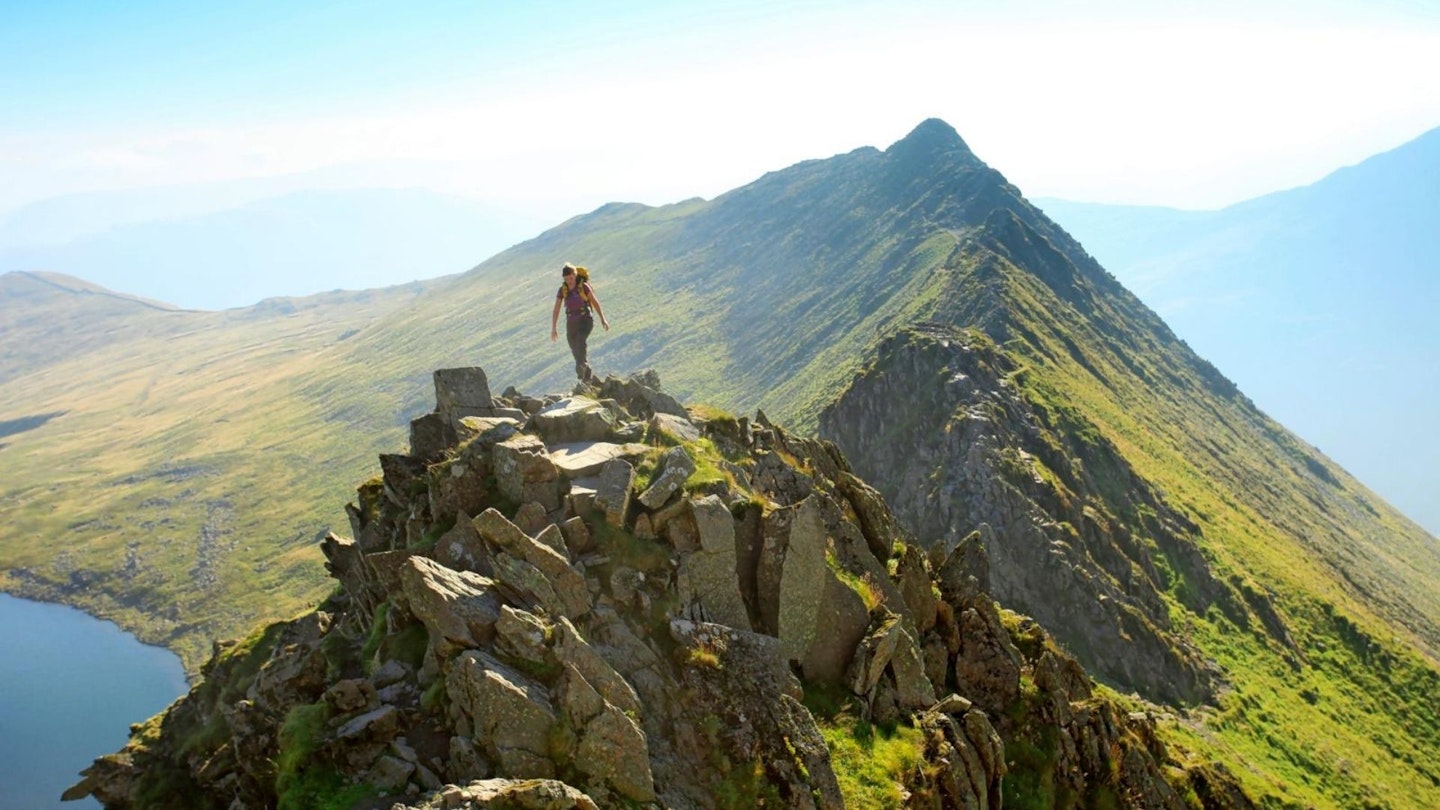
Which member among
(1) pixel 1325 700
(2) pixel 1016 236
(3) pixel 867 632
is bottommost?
(1) pixel 1325 700

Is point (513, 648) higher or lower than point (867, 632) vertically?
higher

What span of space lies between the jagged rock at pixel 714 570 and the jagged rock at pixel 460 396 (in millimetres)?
9838

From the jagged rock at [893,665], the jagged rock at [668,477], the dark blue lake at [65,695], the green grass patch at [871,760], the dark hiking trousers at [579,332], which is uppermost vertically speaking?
the dark hiking trousers at [579,332]

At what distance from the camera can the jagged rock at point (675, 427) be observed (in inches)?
1017

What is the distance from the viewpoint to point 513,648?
55.8 ft

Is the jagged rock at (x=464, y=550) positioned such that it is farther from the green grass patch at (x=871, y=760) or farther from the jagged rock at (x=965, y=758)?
the jagged rock at (x=965, y=758)

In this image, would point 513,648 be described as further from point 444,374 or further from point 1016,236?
point 1016,236

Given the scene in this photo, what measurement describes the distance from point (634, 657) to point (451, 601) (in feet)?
13.9

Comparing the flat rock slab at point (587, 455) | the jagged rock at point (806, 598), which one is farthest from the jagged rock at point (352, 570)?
the jagged rock at point (806, 598)

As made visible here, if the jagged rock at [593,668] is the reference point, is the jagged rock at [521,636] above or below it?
above

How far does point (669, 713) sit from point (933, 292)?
137935mm

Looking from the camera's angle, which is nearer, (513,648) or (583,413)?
(513,648)

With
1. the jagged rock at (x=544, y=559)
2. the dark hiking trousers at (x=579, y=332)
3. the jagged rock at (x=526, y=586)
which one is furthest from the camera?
the dark hiking trousers at (x=579, y=332)

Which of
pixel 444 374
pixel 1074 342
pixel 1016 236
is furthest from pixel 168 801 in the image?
pixel 1016 236
